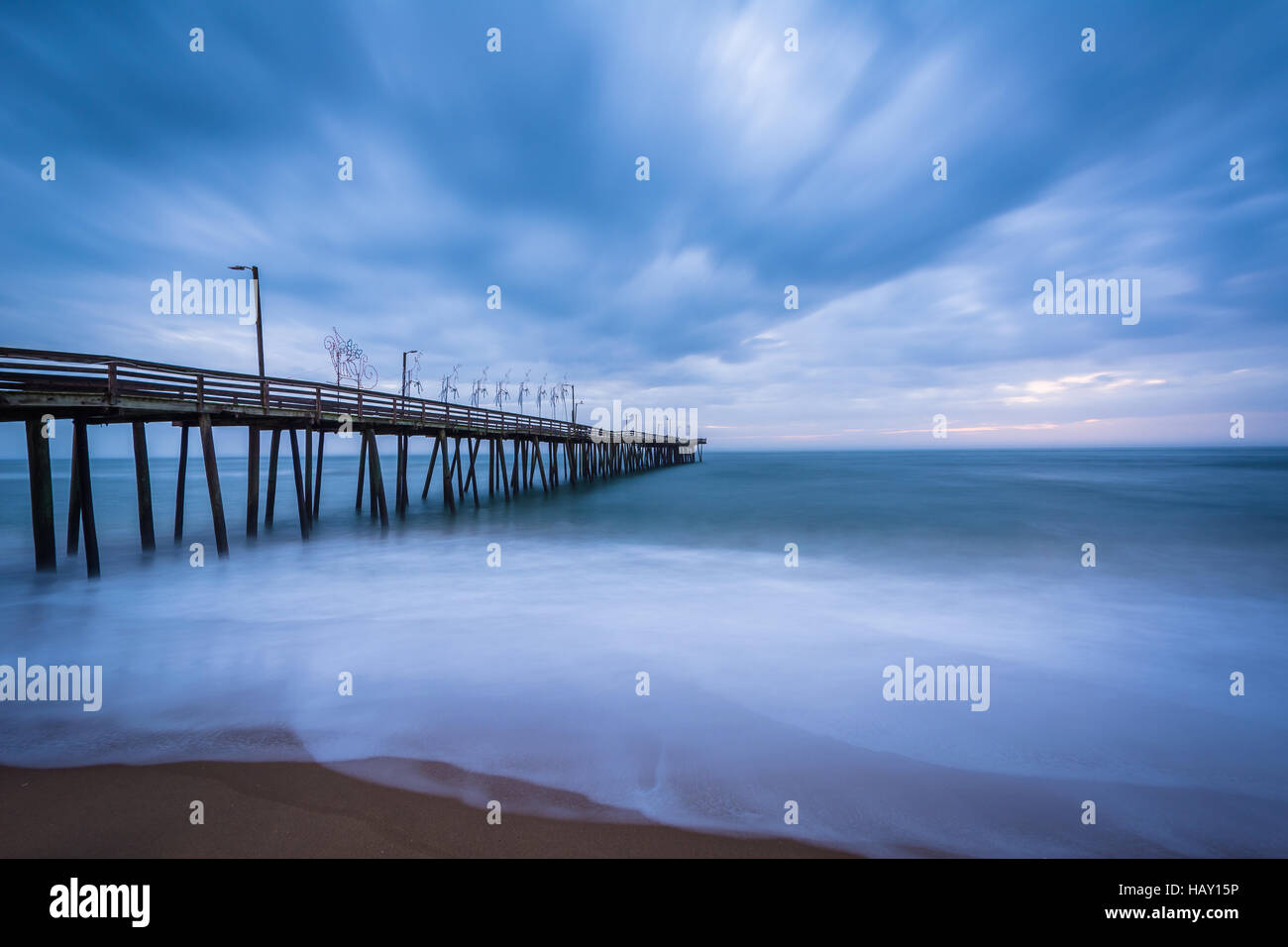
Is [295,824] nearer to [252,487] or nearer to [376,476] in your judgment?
[252,487]

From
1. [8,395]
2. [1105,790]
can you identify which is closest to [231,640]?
[8,395]

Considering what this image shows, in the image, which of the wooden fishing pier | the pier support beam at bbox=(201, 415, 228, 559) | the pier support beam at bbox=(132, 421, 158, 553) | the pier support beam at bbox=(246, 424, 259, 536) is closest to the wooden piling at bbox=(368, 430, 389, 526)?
the wooden fishing pier

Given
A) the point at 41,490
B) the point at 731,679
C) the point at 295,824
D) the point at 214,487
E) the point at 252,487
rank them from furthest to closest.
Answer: the point at 252,487
the point at 214,487
the point at 41,490
the point at 731,679
the point at 295,824

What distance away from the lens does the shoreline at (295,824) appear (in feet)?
10.2

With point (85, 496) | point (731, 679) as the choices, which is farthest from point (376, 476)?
point (731, 679)

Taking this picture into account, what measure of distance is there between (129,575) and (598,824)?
11.5 meters

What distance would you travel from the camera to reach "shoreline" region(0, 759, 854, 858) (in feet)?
10.2

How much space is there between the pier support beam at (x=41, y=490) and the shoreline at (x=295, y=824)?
7.42 m

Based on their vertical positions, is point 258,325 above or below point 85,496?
above

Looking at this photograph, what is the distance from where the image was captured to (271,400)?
13.1 m

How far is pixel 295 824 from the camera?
10.8ft

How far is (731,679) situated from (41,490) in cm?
1142

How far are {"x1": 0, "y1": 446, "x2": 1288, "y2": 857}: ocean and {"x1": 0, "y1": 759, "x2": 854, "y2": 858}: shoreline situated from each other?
25 centimetres

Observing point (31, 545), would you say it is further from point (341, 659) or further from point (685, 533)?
point (685, 533)
